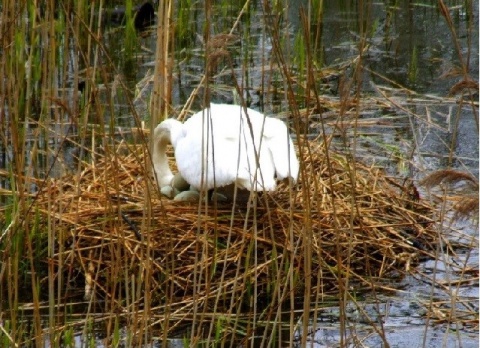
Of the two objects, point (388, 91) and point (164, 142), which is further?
point (388, 91)

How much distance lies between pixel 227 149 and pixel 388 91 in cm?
254

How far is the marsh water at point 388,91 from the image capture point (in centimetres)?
384

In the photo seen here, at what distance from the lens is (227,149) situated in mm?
4113

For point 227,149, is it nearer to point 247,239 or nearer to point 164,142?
point 247,239

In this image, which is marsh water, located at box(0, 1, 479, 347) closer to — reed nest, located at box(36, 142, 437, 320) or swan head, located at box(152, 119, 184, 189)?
reed nest, located at box(36, 142, 437, 320)

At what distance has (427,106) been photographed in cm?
611

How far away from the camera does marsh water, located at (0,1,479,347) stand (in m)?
3.84

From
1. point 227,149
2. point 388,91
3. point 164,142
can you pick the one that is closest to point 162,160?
point 164,142

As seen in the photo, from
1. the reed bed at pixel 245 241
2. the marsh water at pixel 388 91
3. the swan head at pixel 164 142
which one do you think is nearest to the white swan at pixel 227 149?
the swan head at pixel 164 142

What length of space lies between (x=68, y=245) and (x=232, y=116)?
84cm

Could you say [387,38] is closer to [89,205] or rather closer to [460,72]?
[89,205]

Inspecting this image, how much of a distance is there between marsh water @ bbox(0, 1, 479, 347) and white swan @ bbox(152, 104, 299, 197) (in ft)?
0.78

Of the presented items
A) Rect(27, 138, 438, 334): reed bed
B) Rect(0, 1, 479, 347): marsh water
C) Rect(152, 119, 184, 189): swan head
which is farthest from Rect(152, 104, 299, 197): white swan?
Rect(0, 1, 479, 347): marsh water

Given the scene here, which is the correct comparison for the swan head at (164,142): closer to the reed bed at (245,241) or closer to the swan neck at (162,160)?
the swan neck at (162,160)
